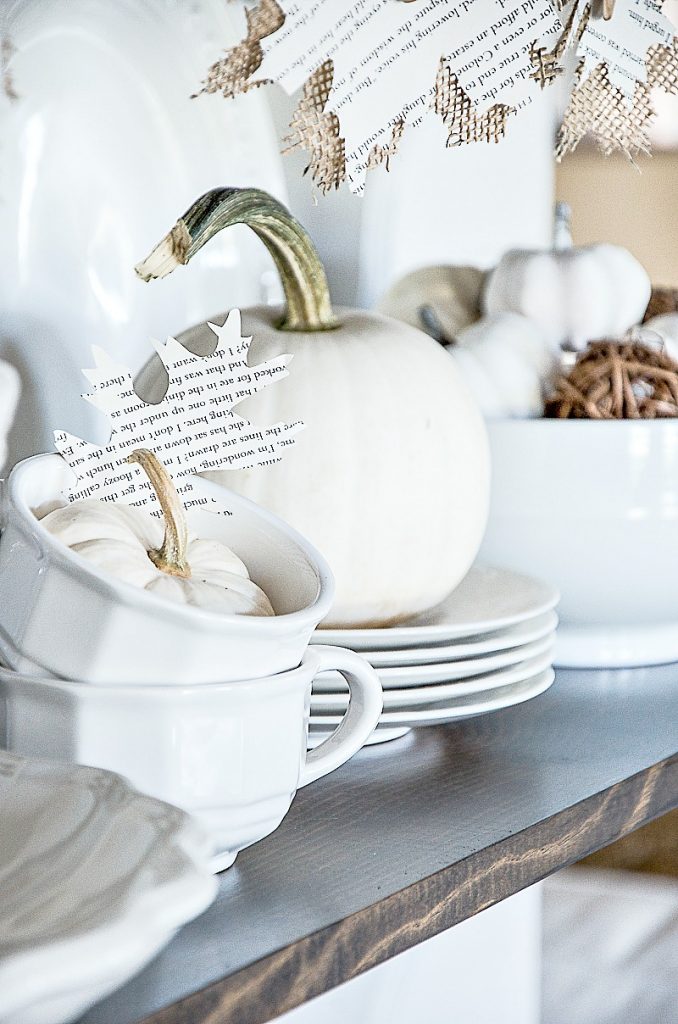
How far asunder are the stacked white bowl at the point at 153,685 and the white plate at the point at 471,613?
0.40ft

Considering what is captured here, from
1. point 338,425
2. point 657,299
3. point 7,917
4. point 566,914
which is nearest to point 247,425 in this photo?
point 338,425

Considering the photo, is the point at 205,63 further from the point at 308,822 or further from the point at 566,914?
the point at 566,914

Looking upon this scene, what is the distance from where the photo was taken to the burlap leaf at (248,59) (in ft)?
1.34

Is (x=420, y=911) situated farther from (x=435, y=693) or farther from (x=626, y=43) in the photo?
(x=626, y=43)

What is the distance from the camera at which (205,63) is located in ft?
1.90

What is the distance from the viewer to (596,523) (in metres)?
0.54

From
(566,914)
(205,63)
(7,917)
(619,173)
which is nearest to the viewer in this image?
(7,917)

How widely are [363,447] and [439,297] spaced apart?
9.6 inches

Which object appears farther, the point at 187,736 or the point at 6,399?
the point at 6,399

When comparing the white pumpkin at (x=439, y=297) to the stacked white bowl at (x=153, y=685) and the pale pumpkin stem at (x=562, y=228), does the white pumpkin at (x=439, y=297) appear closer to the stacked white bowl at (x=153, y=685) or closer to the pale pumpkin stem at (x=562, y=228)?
the pale pumpkin stem at (x=562, y=228)

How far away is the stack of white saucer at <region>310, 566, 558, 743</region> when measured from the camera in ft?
1.40

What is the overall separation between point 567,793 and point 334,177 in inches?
8.6

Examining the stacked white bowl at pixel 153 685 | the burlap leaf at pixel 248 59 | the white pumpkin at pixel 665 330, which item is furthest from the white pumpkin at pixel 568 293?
the stacked white bowl at pixel 153 685

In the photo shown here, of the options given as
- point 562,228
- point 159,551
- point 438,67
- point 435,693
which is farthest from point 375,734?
point 562,228
